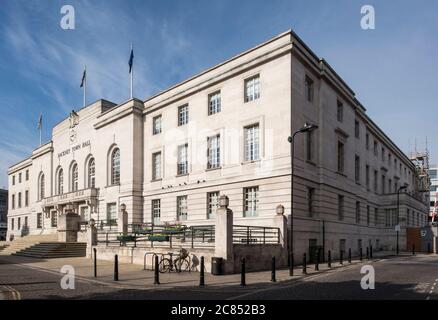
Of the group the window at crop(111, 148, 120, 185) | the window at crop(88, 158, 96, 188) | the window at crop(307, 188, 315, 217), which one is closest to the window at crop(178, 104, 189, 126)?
the window at crop(111, 148, 120, 185)

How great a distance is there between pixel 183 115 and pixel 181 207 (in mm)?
7987

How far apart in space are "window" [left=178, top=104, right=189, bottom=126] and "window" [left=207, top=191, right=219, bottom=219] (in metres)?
7.34

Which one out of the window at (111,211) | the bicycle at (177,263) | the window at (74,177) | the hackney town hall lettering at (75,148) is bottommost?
the bicycle at (177,263)

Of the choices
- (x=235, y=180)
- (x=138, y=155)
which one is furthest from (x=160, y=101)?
(x=235, y=180)

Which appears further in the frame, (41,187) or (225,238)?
(41,187)

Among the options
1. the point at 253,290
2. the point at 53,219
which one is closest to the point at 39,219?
the point at 53,219

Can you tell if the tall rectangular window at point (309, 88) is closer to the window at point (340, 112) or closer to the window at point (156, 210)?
the window at point (340, 112)

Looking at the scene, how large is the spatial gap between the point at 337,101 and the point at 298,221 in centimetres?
1274

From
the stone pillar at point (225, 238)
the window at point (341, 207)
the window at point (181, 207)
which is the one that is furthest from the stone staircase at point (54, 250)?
the window at point (341, 207)

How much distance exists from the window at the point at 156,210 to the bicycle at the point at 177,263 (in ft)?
49.5

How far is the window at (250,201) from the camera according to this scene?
2628 centimetres

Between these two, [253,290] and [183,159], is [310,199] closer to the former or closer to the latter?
[183,159]

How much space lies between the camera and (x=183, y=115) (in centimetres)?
3359
